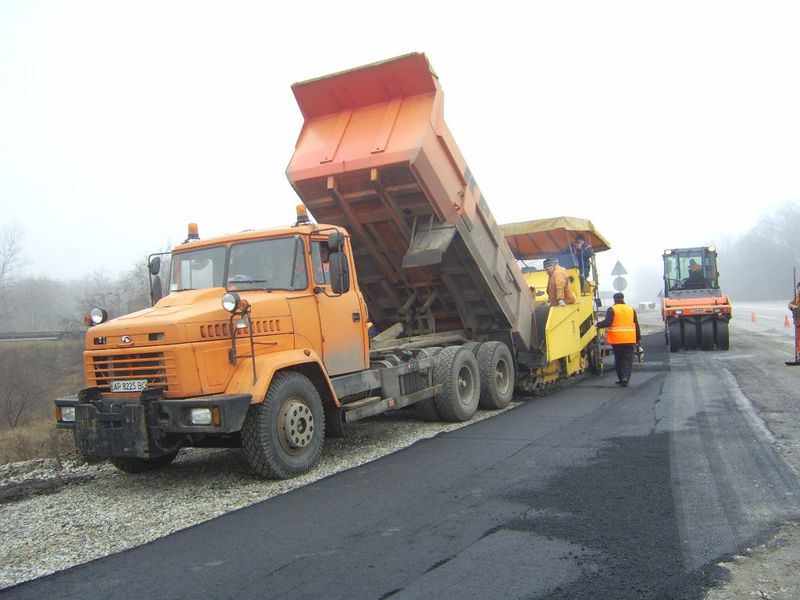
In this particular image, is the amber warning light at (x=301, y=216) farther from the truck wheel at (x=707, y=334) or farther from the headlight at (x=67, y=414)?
the truck wheel at (x=707, y=334)

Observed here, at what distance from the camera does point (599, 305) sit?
577 inches

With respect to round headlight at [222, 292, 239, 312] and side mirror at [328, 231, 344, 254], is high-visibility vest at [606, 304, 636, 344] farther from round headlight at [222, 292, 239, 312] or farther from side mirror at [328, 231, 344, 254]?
round headlight at [222, 292, 239, 312]

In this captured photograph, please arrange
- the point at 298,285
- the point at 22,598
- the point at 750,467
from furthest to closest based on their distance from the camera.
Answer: the point at 298,285, the point at 750,467, the point at 22,598

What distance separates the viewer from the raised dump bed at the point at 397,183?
312 inches

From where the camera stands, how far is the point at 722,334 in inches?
672

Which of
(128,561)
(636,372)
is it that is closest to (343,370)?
(128,561)

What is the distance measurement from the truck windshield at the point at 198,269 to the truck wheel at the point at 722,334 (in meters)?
14.5

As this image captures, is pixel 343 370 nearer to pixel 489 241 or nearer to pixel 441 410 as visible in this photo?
pixel 441 410

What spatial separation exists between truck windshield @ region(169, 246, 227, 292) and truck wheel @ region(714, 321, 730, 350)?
14.5m

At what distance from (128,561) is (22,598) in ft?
2.06

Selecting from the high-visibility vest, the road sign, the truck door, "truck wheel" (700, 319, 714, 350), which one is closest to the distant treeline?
the road sign

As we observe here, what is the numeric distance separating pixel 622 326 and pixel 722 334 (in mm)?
7404

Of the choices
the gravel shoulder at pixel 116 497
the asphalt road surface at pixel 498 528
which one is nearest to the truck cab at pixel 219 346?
the gravel shoulder at pixel 116 497

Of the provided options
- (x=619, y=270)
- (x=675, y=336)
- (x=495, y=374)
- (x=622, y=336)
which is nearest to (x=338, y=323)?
(x=495, y=374)
